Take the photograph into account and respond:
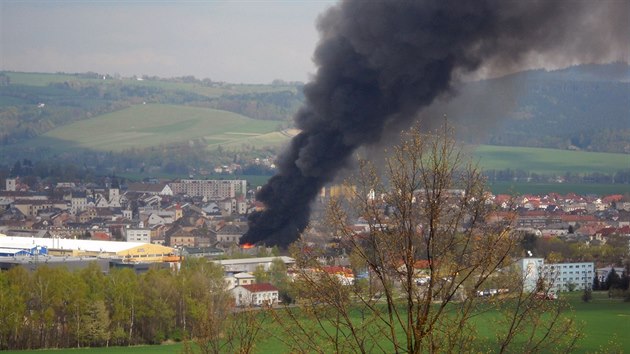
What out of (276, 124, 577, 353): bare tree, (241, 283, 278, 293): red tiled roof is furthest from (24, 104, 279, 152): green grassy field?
(276, 124, 577, 353): bare tree

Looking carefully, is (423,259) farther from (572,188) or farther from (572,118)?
(572,118)

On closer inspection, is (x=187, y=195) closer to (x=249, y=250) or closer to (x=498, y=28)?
(x=249, y=250)

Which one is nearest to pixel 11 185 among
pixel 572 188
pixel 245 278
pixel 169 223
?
pixel 169 223

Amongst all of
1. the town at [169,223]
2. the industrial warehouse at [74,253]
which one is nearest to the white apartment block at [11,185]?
the town at [169,223]

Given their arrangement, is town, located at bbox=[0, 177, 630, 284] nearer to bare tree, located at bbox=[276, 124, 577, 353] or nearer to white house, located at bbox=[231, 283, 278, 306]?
white house, located at bbox=[231, 283, 278, 306]

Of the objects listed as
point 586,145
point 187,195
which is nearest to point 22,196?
point 187,195

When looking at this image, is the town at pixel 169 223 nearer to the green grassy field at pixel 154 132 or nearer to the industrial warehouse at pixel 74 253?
the industrial warehouse at pixel 74 253
